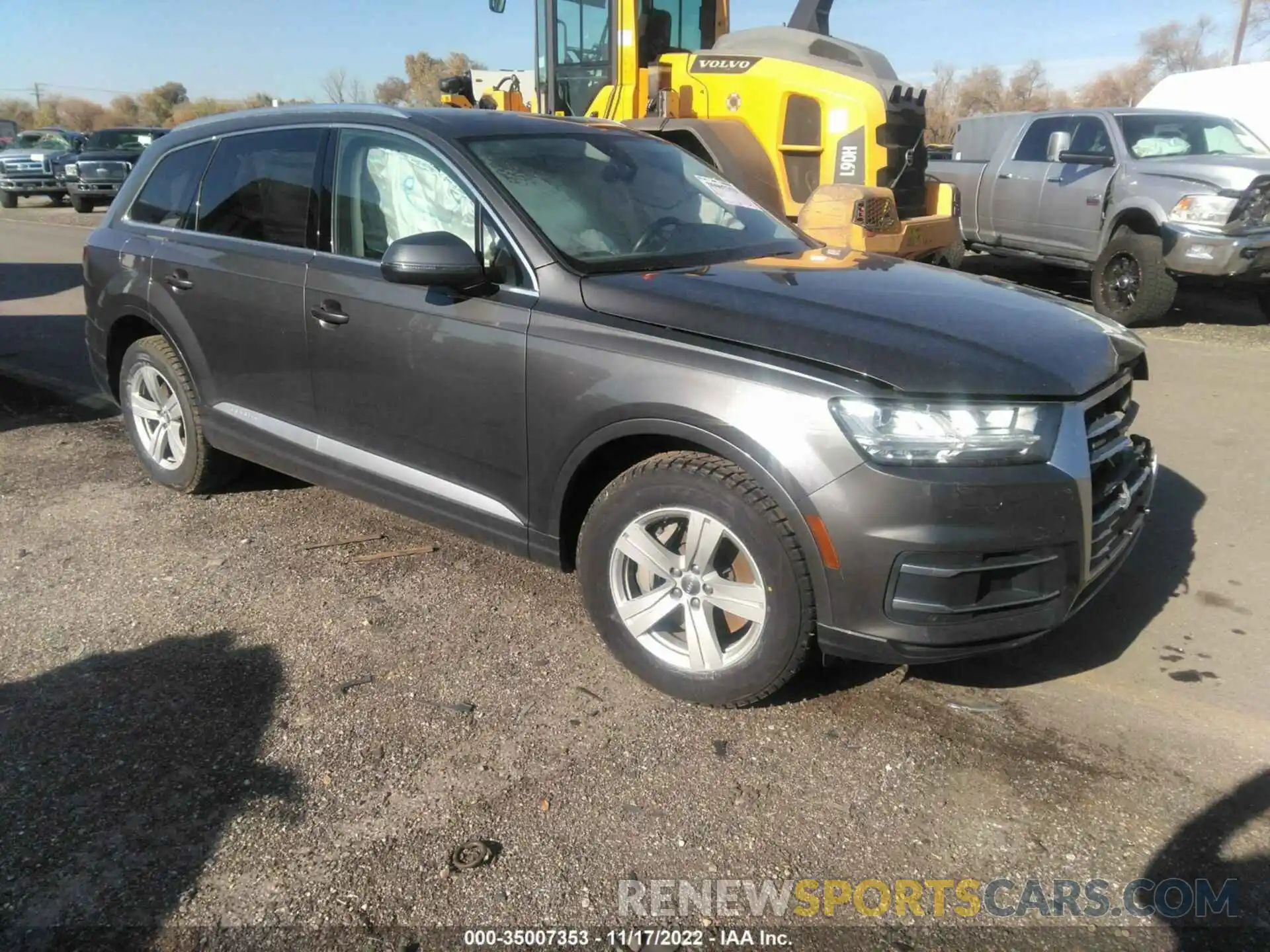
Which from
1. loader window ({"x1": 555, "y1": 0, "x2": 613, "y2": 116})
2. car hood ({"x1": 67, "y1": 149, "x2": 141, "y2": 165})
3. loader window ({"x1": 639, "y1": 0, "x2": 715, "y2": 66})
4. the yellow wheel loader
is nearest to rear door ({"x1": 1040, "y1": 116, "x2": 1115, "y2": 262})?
the yellow wheel loader

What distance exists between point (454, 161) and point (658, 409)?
130 cm

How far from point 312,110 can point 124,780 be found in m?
2.74

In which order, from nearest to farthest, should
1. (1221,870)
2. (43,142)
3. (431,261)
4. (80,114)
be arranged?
(1221,870) < (431,261) < (43,142) < (80,114)

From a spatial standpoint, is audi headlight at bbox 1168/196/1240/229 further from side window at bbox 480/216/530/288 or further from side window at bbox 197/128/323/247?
side window at bbox 197/128/323/247

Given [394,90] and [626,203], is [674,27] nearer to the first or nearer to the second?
[626,203]

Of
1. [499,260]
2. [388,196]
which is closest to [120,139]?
[388,196]

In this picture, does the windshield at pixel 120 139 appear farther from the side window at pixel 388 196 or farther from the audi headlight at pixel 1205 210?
the side window at pixel 388 196

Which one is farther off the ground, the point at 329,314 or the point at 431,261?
the point at 431,261

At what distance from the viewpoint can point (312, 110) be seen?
13.3ft

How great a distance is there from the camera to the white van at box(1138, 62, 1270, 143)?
1348 centimetres

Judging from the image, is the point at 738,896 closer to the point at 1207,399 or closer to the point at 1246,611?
the point at 1246,611

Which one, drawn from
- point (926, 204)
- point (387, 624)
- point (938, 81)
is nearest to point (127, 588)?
point (387, 624)


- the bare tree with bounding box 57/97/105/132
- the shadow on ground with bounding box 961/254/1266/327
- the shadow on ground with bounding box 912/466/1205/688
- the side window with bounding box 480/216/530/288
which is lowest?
the shadow on ground with bounding box 912/466/1205/688

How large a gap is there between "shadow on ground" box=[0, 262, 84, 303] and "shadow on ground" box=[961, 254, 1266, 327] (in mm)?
10341
